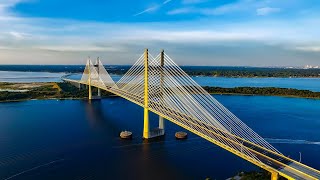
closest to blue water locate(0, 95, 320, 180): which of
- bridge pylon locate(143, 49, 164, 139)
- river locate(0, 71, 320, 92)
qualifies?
bridge pylon locate(143, 49, 164, 139)

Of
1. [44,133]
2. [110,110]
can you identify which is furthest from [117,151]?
[110,110]

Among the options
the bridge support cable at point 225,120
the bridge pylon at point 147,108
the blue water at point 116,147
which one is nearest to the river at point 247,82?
the blue water at point 116,147

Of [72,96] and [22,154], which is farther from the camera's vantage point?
[72,96]

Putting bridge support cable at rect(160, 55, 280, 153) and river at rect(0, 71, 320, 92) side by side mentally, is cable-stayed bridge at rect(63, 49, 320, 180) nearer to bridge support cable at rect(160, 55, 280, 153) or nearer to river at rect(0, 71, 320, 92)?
bridge support cable at rect(160, 55, 280, 153)

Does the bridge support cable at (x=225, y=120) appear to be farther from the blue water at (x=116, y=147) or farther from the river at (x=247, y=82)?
the river at (x=247, y=82)

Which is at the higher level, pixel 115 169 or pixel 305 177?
pixel 305 177

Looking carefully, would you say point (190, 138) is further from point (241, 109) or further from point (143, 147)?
point (241, 109)
